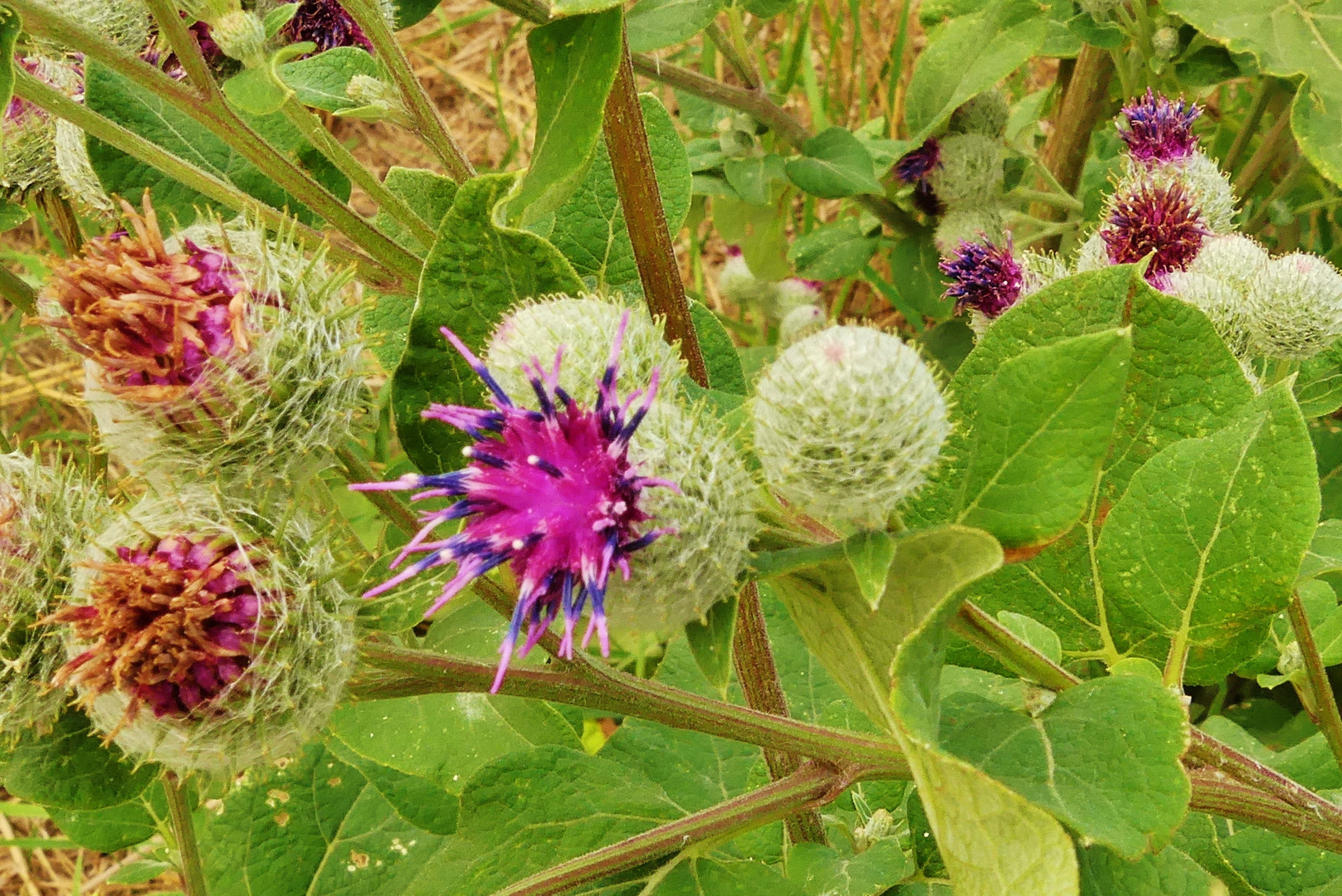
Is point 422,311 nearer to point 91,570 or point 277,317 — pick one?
point 277,317

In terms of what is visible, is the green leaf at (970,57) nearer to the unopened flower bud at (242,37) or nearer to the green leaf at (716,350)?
the green leaf at (716,350)

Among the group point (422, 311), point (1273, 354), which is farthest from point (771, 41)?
point (422, 311)

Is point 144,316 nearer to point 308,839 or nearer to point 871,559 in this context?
point 871,559

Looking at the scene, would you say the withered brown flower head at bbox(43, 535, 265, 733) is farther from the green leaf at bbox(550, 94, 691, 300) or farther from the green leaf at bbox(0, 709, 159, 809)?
the green leaf at bbox(550, 94, 691, 300)

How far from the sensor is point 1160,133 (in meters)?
1.82

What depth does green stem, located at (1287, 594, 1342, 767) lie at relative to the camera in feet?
4.46

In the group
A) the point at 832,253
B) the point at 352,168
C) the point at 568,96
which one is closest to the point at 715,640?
the point at 568,96

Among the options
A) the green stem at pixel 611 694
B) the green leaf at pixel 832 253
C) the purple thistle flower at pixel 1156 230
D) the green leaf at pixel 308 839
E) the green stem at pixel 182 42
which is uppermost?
the green stem at pixel 182 42

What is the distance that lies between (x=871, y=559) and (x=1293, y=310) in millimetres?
832

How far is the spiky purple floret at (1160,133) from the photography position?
179 cm

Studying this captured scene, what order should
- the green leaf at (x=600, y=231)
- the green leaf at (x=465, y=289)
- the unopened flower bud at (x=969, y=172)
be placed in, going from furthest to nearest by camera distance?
the unopened flower bud at (x=969, y=172) < the green leaf at (x=600, y=231) < the green leaf at (x=465, y=289)

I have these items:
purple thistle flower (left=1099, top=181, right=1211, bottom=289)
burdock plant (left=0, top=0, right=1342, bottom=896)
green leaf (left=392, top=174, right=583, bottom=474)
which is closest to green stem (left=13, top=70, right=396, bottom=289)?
burdock plant (left=0, top=0, right=1342, bottom=896)

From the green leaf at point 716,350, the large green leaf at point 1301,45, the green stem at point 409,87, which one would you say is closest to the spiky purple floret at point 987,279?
the green leaf at point 716,350

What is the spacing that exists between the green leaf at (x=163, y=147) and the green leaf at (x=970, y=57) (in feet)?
3.68
